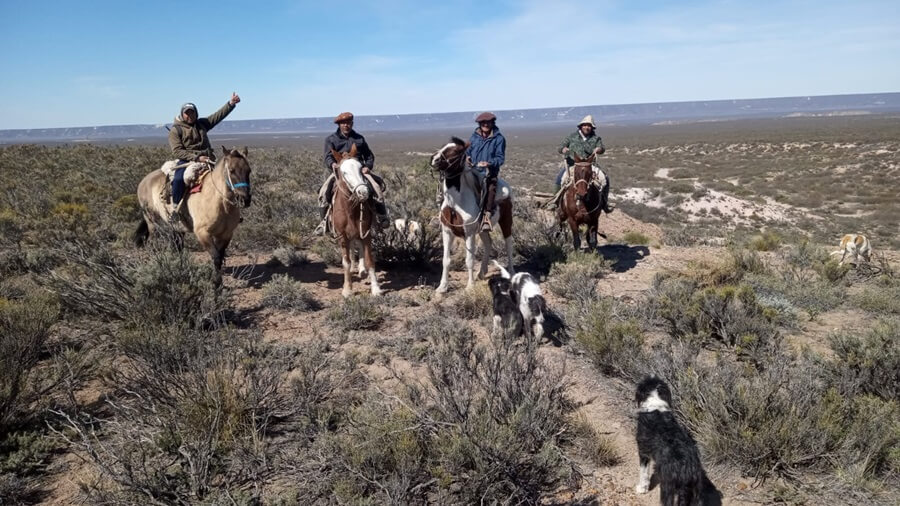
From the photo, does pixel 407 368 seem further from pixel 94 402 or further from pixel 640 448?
pixel 94 402

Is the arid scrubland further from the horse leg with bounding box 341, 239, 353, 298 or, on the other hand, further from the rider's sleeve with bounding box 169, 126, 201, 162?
the rider's sleeve with bounding box 169, 126, 201, 162

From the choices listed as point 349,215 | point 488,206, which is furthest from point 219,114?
point 488,206

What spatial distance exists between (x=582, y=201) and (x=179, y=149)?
21.6ft

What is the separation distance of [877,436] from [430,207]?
10452 millimetres

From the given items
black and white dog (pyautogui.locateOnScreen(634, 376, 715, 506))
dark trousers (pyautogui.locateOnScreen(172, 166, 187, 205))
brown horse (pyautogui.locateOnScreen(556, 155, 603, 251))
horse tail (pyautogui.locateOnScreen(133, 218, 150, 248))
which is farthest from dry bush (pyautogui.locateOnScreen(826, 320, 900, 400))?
horse tail (pyautogui.locateOnScreen(133, 218, 150, 248))

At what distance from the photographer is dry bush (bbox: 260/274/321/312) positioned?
21.2 feet

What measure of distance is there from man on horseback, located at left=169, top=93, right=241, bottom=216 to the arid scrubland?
170 centimetres

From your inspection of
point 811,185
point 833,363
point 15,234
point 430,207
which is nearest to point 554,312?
point 833,363

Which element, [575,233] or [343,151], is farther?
[575,233]

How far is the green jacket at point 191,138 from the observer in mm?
7512

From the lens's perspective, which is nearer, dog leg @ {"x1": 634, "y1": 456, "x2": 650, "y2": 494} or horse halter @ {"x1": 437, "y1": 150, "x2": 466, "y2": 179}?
dog leg @ {"x1": 634, "y1": 456, "x2": 650, "y2": 494}

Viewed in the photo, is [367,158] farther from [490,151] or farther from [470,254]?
[470,254]

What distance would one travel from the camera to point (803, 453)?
327 centimetres

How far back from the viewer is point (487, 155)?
282 inches
